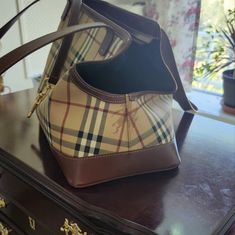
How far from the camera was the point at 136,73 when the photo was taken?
637 millimetres

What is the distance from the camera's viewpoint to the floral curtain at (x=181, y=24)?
57.5 inches

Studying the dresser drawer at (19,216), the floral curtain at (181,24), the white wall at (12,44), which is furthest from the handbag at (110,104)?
the floral curtain at (181,24)

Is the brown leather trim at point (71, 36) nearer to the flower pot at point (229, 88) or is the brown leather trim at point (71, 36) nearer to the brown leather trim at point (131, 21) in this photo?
the brown leather trim at point (131, 21)

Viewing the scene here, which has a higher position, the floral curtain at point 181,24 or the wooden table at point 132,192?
the floral curtain at point 181,24

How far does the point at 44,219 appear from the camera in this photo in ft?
1.95

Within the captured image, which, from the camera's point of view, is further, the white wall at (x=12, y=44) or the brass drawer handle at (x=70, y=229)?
the white wall at (x=12, y=44)

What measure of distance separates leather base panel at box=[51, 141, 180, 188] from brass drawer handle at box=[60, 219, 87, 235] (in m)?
0.07

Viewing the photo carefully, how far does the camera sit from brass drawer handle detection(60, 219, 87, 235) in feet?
1.73

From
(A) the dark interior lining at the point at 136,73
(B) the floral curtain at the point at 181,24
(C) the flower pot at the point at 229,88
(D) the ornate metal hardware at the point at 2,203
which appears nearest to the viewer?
(A) the dark interior lining at the point at 136,73

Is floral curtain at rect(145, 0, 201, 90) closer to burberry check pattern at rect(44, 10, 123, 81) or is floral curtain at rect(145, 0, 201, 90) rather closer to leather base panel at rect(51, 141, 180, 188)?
burberry check pattern at rect(44, 10, 123, 81)

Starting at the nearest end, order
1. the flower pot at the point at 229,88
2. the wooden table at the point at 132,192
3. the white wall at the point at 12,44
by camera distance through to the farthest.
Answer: the wooden table at the point at 132,192 < the white wall at the point at 12,44 < the flower pot at the point at 229,88

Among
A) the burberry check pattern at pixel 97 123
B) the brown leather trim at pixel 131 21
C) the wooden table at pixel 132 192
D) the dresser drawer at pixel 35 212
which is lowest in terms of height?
the dresser drawer at pixel 35 212

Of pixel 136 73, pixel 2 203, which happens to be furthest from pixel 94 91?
pixel 2 203

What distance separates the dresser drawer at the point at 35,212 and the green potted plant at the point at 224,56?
99cm
